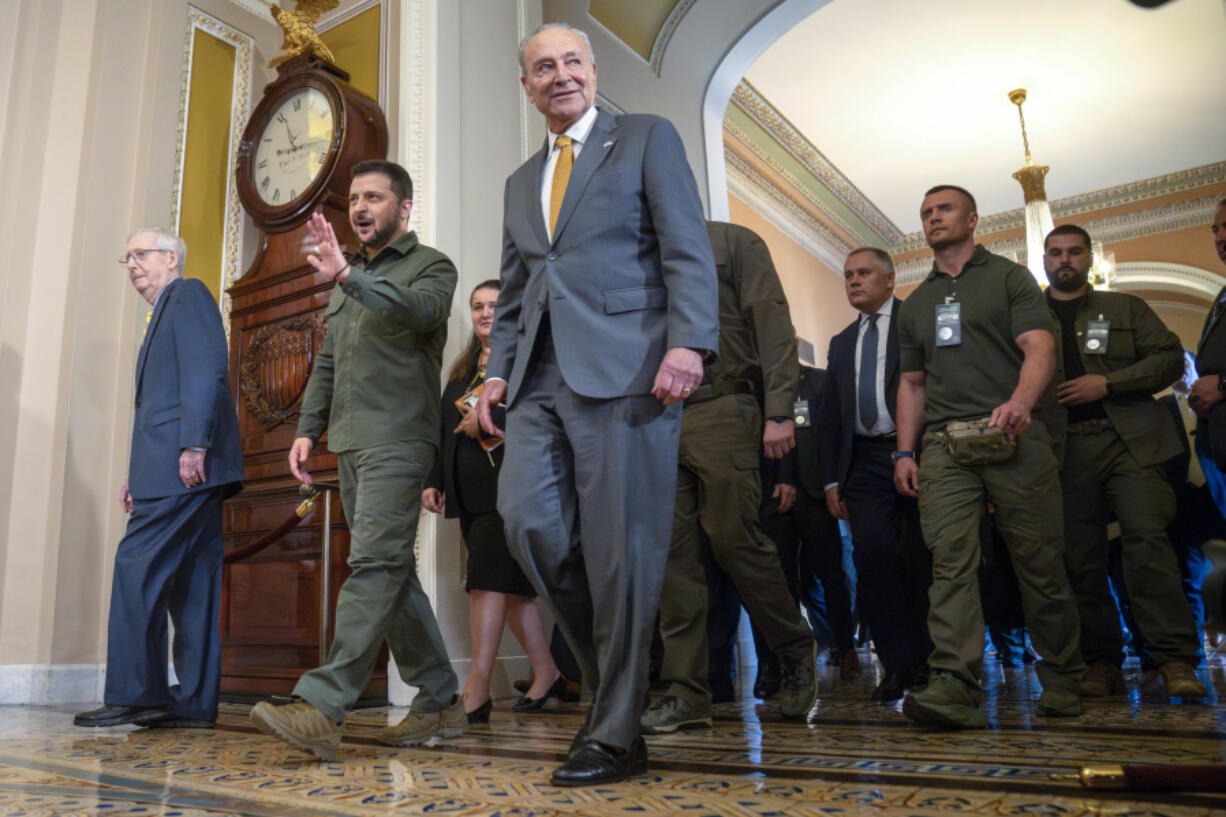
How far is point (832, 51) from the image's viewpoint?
7.62m

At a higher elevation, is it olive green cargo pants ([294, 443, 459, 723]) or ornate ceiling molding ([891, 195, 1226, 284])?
ornate ceiling molding ([891, 195, 1226, 284])

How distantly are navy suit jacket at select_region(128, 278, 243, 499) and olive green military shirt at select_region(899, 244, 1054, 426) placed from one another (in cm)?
205

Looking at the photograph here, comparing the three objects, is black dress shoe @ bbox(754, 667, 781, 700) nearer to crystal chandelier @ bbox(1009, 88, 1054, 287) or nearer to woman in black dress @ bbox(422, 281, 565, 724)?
woman in black dress @ bbox(422, 281, 565, 724)

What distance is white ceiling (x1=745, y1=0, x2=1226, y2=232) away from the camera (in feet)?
24.1

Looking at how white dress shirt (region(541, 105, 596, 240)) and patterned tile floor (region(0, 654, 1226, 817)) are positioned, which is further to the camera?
white dress shirt (region(541, 105, 596, 240))

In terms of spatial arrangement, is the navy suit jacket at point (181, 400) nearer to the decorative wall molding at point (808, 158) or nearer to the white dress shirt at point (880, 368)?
the white dress shirt at point (880, 368)

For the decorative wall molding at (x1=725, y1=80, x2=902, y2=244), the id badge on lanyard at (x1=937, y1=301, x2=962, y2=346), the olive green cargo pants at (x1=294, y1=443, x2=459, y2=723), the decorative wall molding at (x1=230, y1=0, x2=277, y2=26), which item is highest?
the decorative wall molding at (x1=725, y1=80, x2=902, y2=244)

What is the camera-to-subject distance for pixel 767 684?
306 centimetres

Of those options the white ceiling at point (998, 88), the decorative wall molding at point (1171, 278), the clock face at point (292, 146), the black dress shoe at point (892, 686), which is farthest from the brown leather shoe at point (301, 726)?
the decorative wall molding at point (1171, 278)

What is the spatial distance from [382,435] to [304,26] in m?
2.64

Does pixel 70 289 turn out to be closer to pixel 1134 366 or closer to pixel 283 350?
pixel 283 350

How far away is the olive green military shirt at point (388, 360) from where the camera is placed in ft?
7.15

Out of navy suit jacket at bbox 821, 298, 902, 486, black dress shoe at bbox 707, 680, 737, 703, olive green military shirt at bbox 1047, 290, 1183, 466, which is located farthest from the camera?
navy suit jacket at bbox 821, 298, 902, 486

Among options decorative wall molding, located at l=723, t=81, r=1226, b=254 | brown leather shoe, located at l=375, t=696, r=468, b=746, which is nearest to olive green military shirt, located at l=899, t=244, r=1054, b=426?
brown leather shoe, located at l=375, t=696, r=468, b=746
